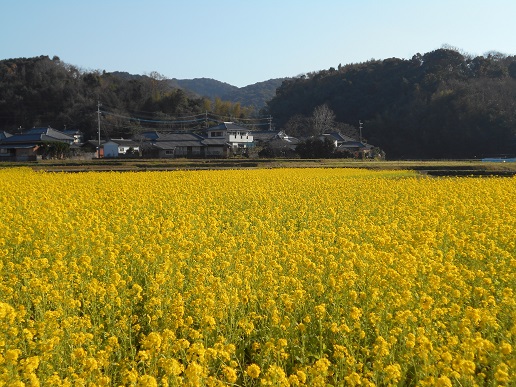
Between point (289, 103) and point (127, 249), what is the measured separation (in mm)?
76185

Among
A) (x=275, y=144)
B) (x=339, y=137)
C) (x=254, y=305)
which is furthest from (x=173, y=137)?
(x=254, y=305)

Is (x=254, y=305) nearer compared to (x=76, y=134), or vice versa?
(x=254, y=305)

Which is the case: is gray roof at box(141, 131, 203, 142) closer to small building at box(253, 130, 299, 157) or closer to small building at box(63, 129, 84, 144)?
small building at box(253, 130, 299, 157)

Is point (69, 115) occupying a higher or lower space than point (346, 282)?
higher

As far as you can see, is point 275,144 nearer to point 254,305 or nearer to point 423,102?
point 423,102

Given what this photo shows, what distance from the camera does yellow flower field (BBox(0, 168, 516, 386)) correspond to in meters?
3.76

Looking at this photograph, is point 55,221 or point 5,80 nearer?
point 55,221

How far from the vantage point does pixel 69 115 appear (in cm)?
7344

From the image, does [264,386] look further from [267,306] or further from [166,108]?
[166,108]

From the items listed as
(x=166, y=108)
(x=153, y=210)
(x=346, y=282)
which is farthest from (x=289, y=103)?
(x=346, y=282)

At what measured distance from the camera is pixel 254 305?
5285 mm

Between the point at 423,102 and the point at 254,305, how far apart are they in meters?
61.4

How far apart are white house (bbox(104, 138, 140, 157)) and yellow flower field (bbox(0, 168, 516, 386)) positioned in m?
52.9

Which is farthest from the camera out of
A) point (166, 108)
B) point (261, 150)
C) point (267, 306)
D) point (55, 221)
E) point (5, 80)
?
point (166, 108)
